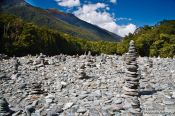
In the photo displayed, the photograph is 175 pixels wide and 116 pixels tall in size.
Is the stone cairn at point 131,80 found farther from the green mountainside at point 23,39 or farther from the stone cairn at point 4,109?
the green mountainside at point 23,39

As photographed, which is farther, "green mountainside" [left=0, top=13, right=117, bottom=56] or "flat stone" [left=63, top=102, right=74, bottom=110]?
"green mountainside" [left=0, top=13, right=117, bottom=56]

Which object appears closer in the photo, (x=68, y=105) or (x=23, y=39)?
(x=68, y=105)

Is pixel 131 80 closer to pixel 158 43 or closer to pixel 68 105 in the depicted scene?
pixel 68 105

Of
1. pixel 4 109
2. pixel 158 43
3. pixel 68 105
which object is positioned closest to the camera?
pixel 4 109

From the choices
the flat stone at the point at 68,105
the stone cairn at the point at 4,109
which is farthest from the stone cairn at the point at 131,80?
the stone cairn at the point at 4,109

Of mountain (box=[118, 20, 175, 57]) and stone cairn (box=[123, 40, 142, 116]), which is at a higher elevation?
mountain (box=[118, 20, 175, 57])

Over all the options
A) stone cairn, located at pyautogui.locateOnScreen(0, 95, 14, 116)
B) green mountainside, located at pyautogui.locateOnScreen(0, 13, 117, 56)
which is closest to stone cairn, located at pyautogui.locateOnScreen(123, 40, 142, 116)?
stone cairn, located at pyautogui.locateOnScreen(0, 95, 14, 116)

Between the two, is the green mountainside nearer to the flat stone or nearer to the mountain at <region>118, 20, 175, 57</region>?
the mountain at <region>118, 20, 175, 57</region>

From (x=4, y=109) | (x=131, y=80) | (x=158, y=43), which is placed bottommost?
(x=4, y=109)

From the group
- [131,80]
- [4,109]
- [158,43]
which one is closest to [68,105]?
[4,109]

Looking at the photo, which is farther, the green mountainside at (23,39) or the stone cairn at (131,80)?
the green mountainside at (23,39)

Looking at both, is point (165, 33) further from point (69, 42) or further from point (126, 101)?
point (126, 101)

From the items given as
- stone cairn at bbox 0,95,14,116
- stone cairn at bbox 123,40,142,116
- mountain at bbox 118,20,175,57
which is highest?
mountain at bbox 118,20,175,57

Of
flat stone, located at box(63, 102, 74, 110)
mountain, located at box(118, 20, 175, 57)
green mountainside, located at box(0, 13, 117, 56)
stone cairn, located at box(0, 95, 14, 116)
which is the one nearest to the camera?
stone cairn, located at box(0, 95, 14, 116)
